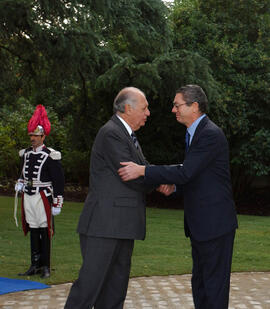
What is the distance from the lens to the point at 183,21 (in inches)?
850

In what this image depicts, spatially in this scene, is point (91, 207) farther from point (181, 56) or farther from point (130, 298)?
point (181, 56)

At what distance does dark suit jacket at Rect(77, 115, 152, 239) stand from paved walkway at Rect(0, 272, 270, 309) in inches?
64.2

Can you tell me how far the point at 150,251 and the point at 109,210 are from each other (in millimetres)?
5588

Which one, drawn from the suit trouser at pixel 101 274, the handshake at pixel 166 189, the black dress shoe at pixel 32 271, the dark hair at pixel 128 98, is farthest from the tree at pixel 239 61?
the suit trouser at pixel 101 274

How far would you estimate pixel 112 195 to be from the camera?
185 inches

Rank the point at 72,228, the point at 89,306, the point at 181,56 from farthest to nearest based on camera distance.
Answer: the point at 181,56 < the point at 72,228 < the point at 89,306

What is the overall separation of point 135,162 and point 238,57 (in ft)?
53.5

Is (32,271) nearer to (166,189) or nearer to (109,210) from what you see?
(166,189)

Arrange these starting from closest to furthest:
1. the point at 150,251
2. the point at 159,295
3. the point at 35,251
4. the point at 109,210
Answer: the point at 109,210 → the point at 159,295 → the point at 35,251 → the point at 150,251

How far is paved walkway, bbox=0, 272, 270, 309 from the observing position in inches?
241

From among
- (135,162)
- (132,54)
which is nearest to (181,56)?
(132,54)

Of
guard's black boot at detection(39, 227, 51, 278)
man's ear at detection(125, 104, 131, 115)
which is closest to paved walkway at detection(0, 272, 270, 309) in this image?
guard's black boot at detection(39, 227, 51, 278)

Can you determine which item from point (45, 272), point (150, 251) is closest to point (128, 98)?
point (45, 272)

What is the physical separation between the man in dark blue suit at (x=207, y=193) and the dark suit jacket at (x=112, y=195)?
214 millimetres
